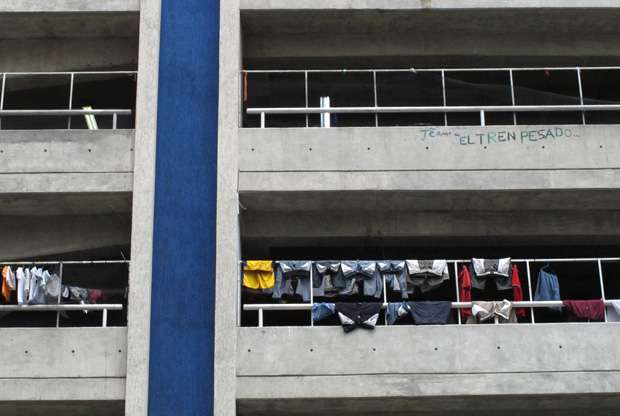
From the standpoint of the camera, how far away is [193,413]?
18.8 m

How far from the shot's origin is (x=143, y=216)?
19.7m

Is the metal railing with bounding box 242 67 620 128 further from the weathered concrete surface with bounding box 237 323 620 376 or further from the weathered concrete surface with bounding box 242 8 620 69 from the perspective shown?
the weathered concrete surface with bounding box 237 323 620 376

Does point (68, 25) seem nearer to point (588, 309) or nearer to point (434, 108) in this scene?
point (434, 108)

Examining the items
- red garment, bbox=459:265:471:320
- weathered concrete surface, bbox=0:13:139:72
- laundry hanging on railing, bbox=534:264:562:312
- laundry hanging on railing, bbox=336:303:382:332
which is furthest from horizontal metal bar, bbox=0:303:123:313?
laundry hanging on railing, bbox=534:264:562:312

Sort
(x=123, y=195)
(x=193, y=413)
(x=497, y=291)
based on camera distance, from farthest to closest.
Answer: (x=497, y=291), (x=123, y=195), (x=193, y=413)

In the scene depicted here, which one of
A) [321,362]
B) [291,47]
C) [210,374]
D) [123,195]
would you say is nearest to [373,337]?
[321,362]

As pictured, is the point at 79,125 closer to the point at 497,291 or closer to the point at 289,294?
the point at 289,294

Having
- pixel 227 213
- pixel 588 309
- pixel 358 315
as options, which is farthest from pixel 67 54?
A: pixel 588 309

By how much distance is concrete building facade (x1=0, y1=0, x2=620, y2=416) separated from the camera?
18938 millimetres

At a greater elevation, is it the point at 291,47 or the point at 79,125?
the point at 291,47

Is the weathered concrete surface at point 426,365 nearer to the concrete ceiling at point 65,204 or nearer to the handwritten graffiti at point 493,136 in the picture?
the handwritten graffiti at point 493,136

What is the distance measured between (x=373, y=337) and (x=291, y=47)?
6957 mm

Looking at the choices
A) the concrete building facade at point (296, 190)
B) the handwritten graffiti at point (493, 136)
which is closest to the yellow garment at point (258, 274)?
the concrete building facade at point (296, 190)

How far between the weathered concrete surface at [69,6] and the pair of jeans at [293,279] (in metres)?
6.06
